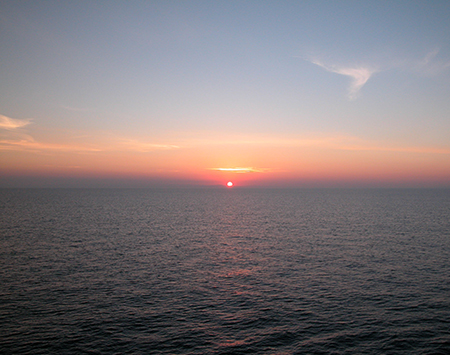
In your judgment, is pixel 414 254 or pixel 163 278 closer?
pixel 163 278

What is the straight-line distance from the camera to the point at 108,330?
2931 centimetres

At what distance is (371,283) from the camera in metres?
42.8

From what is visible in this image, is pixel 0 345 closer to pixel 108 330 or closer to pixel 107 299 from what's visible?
pixel 108 330

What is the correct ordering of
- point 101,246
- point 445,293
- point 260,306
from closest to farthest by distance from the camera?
point 260,306 < point 445,293 < point 101,246

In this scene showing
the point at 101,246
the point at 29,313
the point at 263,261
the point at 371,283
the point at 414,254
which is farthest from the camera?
the point at 101,246

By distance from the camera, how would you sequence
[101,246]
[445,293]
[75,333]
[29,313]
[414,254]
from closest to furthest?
[75,333] < [29,313] < [445,293] < [414,254] < [101,246]

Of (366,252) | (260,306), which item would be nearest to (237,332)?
(260,306)

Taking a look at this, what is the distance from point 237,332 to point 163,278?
18866mm

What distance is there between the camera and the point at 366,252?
61.8 meters

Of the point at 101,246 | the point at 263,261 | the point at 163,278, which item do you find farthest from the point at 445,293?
the point at 101,246

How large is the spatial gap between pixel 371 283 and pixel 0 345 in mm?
41896

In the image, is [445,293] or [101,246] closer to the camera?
[445,293]

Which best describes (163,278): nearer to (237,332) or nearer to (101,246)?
(237,332)

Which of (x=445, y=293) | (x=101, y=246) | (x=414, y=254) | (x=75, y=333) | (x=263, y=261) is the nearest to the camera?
(x=75, y=333)
